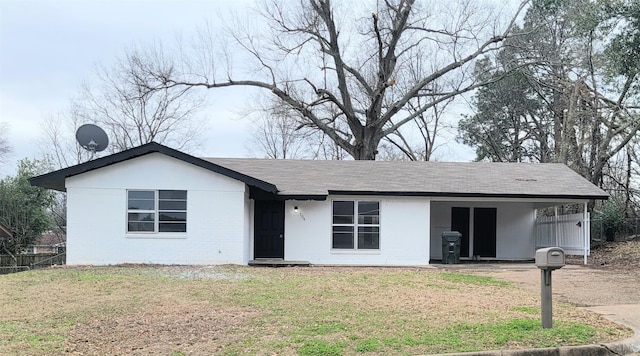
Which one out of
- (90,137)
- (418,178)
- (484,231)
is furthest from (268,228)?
(484,231)

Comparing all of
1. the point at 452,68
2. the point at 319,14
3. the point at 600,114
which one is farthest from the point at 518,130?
the point at 319,14

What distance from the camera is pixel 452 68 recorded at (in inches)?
1273

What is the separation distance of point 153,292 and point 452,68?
25614 millimetres

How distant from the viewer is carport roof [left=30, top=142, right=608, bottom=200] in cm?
1633

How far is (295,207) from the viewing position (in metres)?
18.1

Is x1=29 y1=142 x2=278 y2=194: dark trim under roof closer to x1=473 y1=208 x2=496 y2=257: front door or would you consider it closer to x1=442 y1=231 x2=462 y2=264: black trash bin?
x1=442 y1=231 x2=462 y2=264: black trash bin

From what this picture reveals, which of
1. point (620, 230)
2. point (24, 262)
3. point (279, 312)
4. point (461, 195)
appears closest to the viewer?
point (279, 312)

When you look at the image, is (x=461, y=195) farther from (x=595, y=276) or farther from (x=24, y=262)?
(x=24, y=262)

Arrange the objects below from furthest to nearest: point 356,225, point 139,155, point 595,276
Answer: point 356,225 → point 139,155 → point 595,276

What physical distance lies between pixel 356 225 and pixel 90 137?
10144 millimetres

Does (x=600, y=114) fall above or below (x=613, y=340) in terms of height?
above

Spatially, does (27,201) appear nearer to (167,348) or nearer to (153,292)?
(153,292)

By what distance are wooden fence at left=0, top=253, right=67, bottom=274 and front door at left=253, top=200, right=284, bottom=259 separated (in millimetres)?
8544

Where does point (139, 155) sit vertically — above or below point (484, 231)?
above
